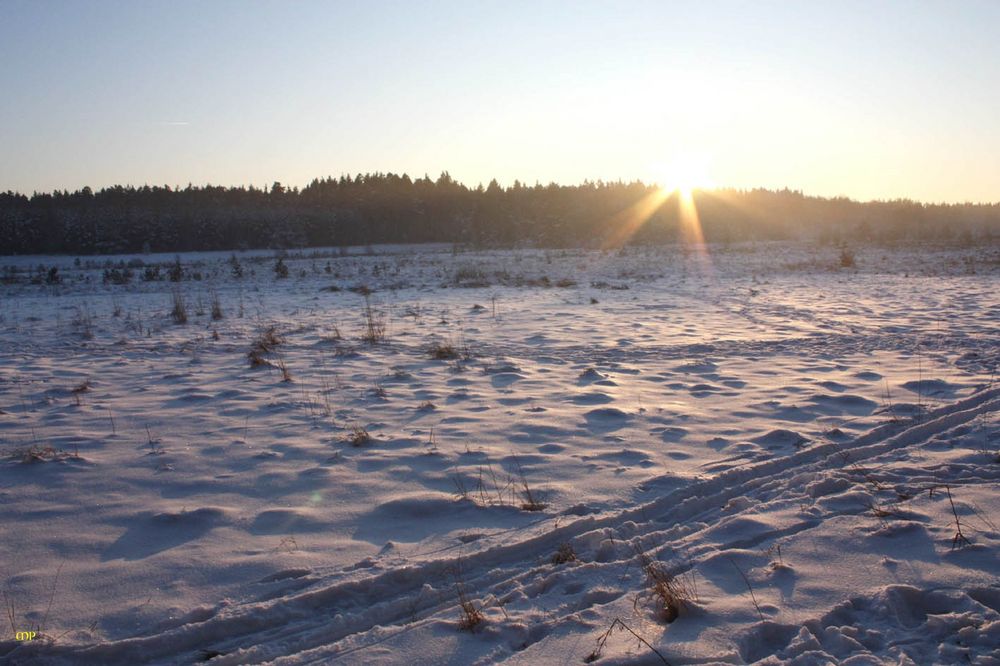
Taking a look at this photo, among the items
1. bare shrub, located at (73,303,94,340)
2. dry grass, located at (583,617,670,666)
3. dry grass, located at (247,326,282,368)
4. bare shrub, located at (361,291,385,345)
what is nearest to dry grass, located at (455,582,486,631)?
dry grass, located at (583,617,670,666)

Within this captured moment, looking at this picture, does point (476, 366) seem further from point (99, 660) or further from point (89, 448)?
point (99, 660)

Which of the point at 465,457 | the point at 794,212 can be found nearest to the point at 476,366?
the point at 465,457

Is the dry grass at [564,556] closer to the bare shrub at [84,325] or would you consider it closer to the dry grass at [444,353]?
the dry grass at [444,353]

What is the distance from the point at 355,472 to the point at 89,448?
2181mm

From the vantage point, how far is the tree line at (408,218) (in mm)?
46688

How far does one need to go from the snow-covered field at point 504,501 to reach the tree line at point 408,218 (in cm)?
3484

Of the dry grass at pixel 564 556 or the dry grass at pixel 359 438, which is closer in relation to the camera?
the dry grass at pixel 564 556

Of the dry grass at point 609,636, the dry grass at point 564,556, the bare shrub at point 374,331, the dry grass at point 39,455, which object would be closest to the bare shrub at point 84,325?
the bare shrub at point 374,331

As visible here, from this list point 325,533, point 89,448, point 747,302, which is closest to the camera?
point 325,533

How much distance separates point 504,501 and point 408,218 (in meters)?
53.6

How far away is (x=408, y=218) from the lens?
55906mm

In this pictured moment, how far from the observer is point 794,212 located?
216ft

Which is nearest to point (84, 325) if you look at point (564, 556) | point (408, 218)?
point (564, 556)

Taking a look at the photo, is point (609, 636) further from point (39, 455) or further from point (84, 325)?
point (84, 325)
